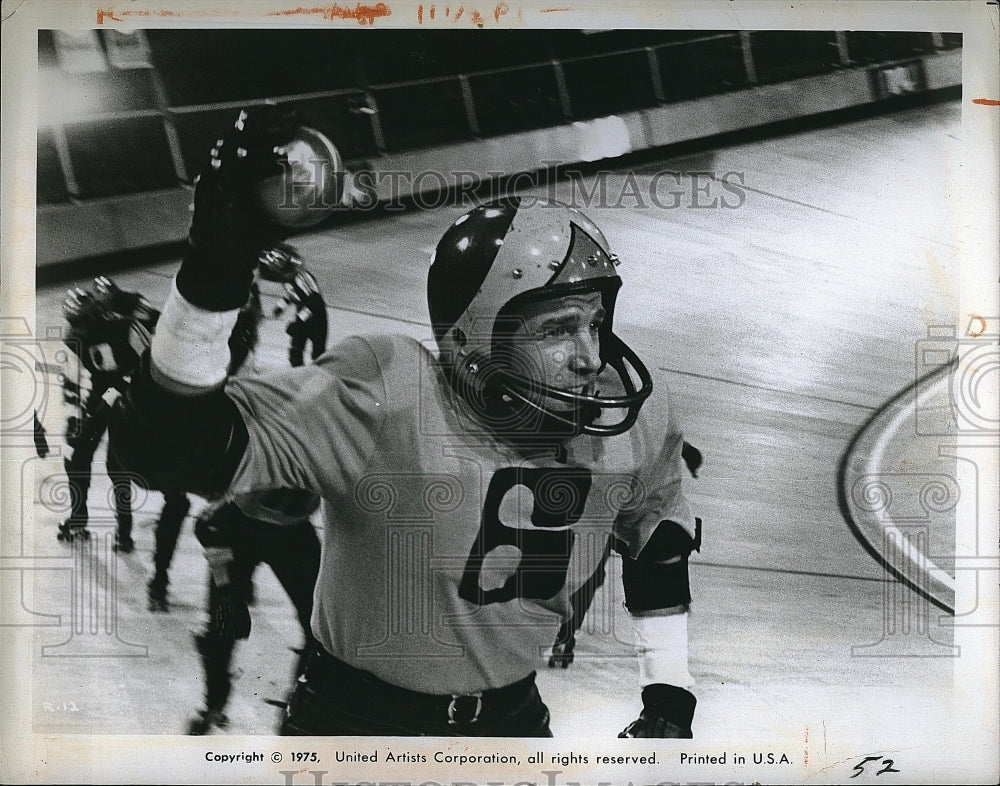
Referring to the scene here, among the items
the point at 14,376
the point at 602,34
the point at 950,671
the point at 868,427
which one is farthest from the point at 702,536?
the point at 14,376

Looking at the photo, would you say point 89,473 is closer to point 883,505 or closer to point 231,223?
point 231,223

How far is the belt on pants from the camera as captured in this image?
5.61 ft

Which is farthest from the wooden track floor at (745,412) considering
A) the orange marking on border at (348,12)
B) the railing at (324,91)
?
the orange marking on border at (348,12)

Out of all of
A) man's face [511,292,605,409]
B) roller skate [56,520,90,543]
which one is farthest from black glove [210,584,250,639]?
man's face [511,292,605,409]

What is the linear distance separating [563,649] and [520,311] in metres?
0.65

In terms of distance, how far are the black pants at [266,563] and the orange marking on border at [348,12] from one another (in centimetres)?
95

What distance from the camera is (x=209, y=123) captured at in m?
1.71

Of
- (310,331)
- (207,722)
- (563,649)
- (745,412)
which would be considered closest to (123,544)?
(207,722)

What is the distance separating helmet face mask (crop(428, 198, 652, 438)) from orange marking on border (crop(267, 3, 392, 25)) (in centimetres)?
43

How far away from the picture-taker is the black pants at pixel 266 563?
5.59 ft

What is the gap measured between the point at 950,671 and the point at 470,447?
1.03 metres

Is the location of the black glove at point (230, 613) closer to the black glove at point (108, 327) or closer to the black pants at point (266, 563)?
the black pants at point (266, 563)

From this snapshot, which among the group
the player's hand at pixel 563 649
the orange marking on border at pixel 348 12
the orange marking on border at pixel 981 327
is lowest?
the player's hand at pixel 563 649

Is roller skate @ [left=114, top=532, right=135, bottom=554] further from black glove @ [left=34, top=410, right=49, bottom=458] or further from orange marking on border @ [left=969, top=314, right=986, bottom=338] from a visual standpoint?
orange marking on border @ [left=969, top=314, right=986, bottom=338]
